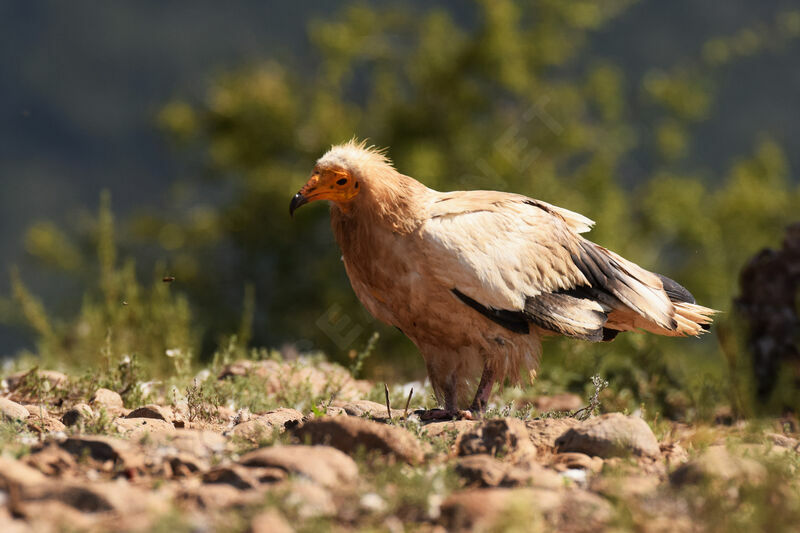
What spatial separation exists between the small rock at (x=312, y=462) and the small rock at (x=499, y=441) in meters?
0.66

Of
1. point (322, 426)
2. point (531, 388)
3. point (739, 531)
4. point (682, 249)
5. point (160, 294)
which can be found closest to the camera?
point (739, 531)

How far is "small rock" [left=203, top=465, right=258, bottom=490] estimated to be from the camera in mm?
3057

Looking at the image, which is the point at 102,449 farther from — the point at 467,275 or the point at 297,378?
the point at 297,378

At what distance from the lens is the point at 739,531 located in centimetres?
267

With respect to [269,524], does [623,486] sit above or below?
above

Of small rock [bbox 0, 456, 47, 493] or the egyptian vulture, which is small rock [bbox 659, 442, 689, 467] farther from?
small rock [bbox 0, 456, 47, 493]

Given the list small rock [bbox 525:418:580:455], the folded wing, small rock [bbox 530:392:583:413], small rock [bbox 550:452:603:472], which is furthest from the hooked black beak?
small rock [bbox 530:392:583:413]

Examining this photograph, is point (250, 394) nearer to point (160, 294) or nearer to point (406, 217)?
point (406, 217)

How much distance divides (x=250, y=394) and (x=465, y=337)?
1518mm

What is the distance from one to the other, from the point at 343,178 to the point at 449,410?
1385 millimetres

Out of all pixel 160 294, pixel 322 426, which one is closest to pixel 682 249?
pixel 160 294

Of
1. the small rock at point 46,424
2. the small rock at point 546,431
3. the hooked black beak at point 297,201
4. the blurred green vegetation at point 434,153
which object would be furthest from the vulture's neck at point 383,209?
the blurred green vegetation at point 434,153

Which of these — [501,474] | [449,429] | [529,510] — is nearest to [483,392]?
[449,429]

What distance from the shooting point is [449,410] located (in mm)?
5090
